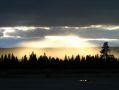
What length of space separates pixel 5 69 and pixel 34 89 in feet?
329

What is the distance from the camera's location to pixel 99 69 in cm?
18662

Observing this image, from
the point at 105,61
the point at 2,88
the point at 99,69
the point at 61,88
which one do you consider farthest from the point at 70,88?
the point at 105,61

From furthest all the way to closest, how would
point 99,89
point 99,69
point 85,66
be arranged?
point 85,66, point 99,69, point 99,89

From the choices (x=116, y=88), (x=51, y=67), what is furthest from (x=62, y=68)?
(x=116, y=88)

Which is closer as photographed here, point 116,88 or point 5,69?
point 116,88

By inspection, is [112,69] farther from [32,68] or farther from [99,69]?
[32,68]

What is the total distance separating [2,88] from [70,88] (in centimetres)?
886

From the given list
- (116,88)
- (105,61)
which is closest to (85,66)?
(105,61)

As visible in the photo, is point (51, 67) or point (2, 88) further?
point (51, 67)

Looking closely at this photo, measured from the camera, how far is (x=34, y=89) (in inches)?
3632

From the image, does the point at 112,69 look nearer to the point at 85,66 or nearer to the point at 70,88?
the point at 85,66

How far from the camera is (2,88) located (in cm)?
9338

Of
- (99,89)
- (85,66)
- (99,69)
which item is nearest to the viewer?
(99,89)

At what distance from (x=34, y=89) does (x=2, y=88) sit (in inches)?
171
